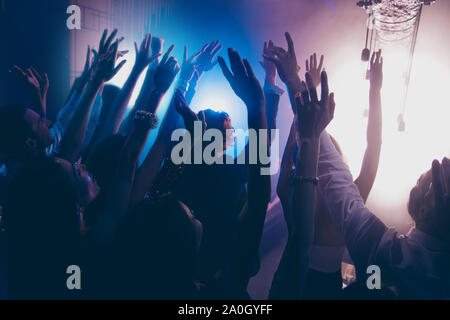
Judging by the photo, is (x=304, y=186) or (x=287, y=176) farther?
(x=287, y=176)

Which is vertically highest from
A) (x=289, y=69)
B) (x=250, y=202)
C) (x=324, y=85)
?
(x=289, y=69)

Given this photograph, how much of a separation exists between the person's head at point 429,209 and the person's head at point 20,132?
126 cm

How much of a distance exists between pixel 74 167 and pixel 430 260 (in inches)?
41.8

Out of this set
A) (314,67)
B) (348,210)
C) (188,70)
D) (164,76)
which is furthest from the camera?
(188,70)

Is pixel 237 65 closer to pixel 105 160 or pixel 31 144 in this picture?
pixel 105 160

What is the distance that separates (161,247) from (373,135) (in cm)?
98

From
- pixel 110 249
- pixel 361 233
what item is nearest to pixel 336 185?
pixel 361 233

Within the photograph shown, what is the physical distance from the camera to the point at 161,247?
2.30 feet

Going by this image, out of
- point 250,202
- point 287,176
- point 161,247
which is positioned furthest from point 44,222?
point 287,176

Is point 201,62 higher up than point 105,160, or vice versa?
point 201,62

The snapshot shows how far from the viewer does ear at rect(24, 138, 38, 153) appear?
918mm

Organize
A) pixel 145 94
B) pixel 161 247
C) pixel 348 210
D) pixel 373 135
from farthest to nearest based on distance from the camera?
1. pixel 145 94
2. pixel 373 135
3. pixel 348 210
4. pixel 161 247
